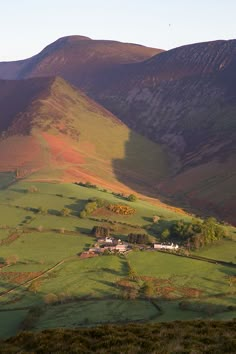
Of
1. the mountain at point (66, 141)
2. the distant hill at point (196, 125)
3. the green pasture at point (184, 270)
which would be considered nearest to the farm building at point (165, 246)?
the green pasture at point (184, 270)

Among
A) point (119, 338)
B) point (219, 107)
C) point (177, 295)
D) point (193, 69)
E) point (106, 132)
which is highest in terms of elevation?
point (193, 69)

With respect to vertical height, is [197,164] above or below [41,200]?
above

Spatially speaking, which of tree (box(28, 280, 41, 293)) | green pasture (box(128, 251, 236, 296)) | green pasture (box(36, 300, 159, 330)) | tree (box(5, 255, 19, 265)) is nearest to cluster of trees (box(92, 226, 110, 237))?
green pasture (box(128, 251, 236, 296))

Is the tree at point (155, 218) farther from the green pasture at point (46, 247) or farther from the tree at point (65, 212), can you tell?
the tree at point (65, 212)

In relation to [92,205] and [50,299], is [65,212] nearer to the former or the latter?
[92,205]

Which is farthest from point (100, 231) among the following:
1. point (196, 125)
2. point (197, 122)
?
point (197, 122)

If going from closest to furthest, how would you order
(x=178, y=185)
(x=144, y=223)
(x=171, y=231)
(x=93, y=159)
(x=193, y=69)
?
(x=171, y=231) < (x=144, y=223) < (x=178, y=185) < (x=93, y=159) < (x=193, y=69)

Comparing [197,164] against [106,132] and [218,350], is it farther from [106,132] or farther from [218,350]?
[218,350]

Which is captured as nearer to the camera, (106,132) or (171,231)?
(171,231)

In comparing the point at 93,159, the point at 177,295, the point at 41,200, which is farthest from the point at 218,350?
the point at 93,159
